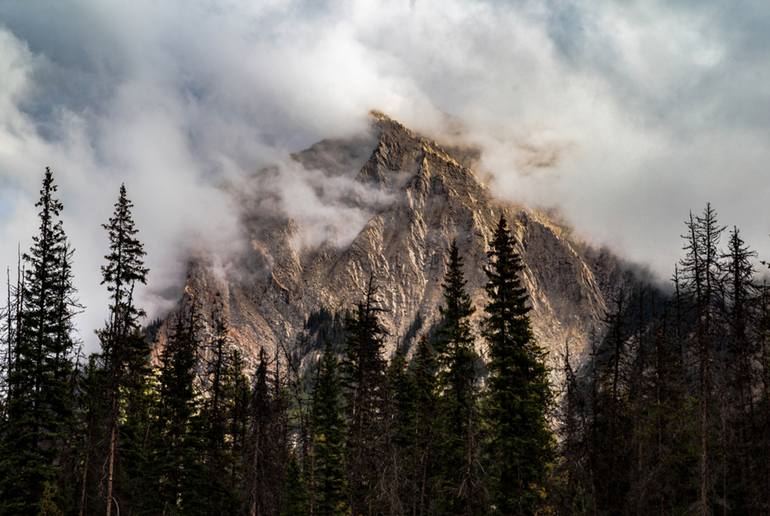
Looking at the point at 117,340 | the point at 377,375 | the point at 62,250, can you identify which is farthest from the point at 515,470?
the point at 62,250

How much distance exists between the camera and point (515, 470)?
106 feet

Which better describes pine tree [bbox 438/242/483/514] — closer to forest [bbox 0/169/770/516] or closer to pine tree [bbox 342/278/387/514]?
forest [bbox 0/169/770/516]

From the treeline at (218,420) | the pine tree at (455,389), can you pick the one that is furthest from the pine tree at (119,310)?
the pine tree at (455,389)

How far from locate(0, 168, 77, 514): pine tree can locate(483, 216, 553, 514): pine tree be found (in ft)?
69.6

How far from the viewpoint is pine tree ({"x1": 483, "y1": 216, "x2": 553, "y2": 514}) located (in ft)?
105

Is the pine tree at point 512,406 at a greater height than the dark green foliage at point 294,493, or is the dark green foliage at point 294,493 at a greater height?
the pine tree at point 512,406

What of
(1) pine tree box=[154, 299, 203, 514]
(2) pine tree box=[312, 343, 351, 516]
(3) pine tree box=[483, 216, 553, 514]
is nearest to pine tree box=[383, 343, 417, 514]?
(3) pine tree box=[483, 216, 553, 514]

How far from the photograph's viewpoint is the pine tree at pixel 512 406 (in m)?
32.0

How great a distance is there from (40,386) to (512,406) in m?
23.3

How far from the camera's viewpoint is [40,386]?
3288 centimetres

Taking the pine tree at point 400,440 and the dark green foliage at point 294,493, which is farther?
the dark green foliage at point 294,493

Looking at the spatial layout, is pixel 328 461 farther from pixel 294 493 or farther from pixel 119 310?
pixel 119 310

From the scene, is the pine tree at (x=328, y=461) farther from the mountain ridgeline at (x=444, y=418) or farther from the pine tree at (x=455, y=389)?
the pine tree at (x=455, y=389)

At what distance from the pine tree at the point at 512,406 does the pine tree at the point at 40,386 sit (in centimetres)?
2121
